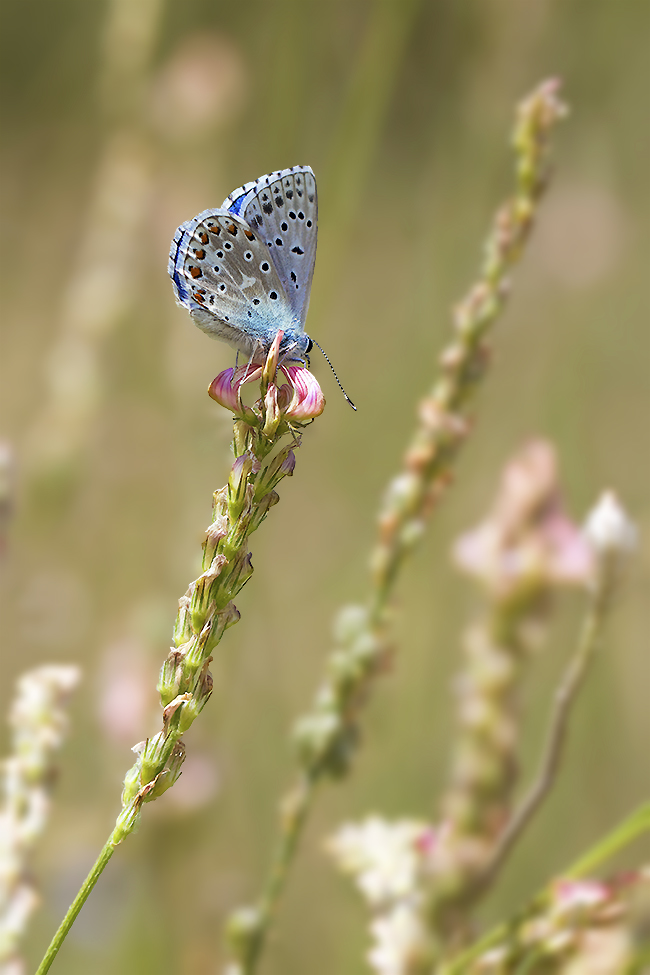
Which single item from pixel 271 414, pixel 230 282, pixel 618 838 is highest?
pixel 230 282

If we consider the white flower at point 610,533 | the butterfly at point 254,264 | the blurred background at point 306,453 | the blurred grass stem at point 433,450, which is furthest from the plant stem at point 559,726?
the butterfly at point 254,264

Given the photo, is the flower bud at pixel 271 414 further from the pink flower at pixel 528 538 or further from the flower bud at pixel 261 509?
the pink flower at pixel 528 538

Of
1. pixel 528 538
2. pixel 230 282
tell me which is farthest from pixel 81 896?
pixel 230 282

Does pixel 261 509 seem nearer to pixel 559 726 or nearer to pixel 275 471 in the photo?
pixel 275 471

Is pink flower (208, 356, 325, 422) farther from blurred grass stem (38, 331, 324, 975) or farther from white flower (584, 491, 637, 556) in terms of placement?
white flower (584, 491, 637, 556)

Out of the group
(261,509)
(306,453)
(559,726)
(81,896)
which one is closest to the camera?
(81,896)

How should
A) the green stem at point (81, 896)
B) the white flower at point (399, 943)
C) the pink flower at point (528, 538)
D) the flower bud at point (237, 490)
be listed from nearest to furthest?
1. the green stem at point (81, 896)
2. the flower bud at point (237, 490)
3. the white flower at point (399, 943)
4. the pink flower at point (528, 538)

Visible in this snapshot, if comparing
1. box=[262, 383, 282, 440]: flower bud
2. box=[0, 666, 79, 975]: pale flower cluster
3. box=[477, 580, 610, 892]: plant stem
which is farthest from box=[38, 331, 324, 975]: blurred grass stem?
box=[477, 580, 610, 892]: plant stem

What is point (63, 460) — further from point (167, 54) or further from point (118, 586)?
point (167, 54)
